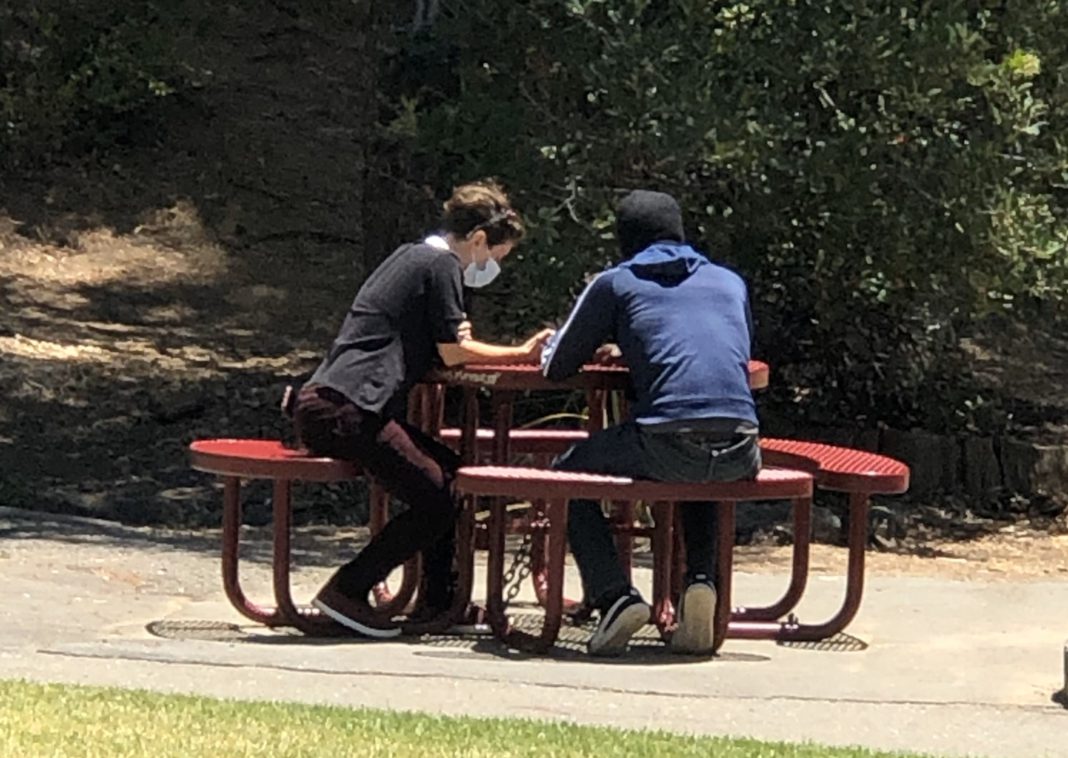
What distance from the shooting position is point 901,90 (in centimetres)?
923

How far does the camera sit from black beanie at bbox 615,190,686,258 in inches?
276

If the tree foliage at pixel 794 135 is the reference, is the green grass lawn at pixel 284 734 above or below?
below

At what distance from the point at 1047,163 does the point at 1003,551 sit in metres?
1.79

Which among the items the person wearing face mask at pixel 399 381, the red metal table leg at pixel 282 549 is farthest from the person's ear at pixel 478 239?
the red metal table leg at pixel 282 549

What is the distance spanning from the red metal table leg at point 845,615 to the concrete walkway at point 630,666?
0.28ft

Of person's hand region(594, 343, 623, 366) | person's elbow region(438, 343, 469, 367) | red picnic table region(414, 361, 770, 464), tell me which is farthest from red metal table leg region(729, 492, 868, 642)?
person's elbow region(438, 343, 469, 367)

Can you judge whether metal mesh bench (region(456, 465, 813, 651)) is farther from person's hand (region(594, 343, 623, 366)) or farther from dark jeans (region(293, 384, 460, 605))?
person's hand (region(594, 343, 623, 366))

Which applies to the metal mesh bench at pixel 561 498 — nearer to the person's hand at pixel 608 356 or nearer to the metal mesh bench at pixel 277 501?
the metal mesh bench at pixel 277 501

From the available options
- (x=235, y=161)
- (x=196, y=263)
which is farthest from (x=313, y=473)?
(x=235, y=161)

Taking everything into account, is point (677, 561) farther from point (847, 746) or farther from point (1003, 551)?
point (1003, 551)

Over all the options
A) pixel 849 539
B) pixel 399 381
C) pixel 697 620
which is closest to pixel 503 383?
pixel 399 381

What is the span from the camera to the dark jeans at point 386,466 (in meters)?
6.91

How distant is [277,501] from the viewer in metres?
7.07

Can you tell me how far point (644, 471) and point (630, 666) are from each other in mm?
591
